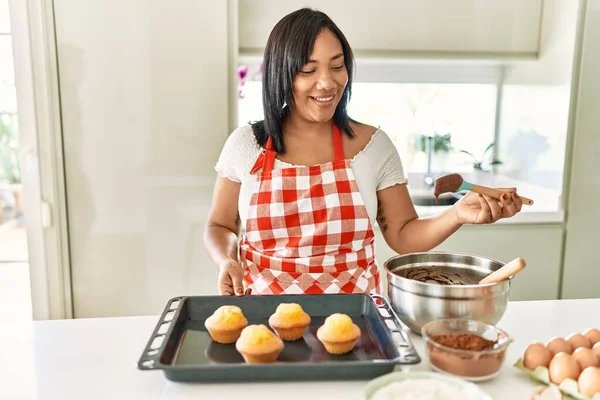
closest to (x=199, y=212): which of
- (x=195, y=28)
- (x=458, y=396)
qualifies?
(x=195, y=28)

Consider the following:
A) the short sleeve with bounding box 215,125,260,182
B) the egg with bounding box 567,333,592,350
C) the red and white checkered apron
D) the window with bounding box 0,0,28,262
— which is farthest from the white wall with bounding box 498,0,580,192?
the window with bounding box 0,0,28,262

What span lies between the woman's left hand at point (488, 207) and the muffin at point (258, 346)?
542 mm

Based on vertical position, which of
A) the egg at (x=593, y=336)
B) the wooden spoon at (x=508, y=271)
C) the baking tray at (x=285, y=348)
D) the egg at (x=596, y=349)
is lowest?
the baking tray at (x=285, y=348)

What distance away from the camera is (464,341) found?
37.8 inches

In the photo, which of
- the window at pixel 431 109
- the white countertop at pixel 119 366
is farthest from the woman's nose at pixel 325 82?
the window at pixel 431 109

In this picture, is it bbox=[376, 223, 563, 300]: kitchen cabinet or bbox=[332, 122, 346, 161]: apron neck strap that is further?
bbox=[376, 223, 563, 300]: kitchen cabinet

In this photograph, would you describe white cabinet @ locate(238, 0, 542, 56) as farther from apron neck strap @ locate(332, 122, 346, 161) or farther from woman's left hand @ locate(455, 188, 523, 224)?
woman's left hand @ locate(455, 188, 523, 224)

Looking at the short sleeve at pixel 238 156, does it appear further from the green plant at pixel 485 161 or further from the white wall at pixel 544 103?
the green plant at pixel 485 161

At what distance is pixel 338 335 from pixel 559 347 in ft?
1.16

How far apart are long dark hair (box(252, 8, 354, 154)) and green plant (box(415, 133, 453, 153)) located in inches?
51.9

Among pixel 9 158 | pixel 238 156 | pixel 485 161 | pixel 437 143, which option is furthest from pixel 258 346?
pixel 485 161

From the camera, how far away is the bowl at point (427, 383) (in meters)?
0.85

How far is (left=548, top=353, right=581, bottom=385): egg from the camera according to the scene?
89 centimetres

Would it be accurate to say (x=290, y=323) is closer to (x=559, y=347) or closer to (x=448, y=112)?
(x=559, y=347)
